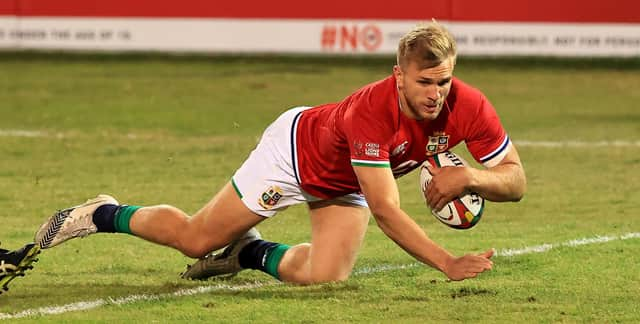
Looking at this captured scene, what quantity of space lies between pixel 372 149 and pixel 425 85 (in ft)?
1.37

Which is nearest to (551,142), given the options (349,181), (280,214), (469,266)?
(280,214)

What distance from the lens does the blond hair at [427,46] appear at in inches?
267

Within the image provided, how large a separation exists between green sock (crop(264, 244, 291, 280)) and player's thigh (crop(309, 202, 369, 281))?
0.21 meters

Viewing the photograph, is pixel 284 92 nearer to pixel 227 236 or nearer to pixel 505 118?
pixel 505 118

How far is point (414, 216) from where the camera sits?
10.5m

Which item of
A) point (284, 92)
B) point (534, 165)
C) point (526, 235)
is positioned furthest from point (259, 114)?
point (526, 235)

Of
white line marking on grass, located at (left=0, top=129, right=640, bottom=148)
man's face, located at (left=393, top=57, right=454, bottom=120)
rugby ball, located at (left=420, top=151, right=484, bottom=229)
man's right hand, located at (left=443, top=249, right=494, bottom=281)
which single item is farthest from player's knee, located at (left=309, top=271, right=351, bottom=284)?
white line marking on grass, located at (left=0, top=129, right=640, bottom=148)

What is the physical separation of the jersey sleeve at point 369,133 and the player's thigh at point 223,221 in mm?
890

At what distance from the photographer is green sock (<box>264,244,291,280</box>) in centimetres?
790

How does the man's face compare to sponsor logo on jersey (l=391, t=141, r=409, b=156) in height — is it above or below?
above

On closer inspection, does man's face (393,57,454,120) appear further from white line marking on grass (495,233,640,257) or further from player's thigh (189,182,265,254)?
white line marking on grass (495,233,640,257)

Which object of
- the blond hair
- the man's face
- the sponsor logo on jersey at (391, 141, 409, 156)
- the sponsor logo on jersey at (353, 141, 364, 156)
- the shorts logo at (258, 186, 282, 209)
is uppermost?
the blond hair

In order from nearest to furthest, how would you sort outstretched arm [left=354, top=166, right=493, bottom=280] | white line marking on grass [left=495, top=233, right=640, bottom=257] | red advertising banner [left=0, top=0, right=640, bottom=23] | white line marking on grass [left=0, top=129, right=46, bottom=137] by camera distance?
1. outstretched arm [left=354, top=166, right=493, bottom=280]
2. white line marking on grass [left=495, top=233, right=640, bottom=257]
3. white line marking on grass [left=0, top=129, right=46, bottom=137]
4. red advertising banner [left=0, top=0, right=640, bottom=23]

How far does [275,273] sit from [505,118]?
9043mm
